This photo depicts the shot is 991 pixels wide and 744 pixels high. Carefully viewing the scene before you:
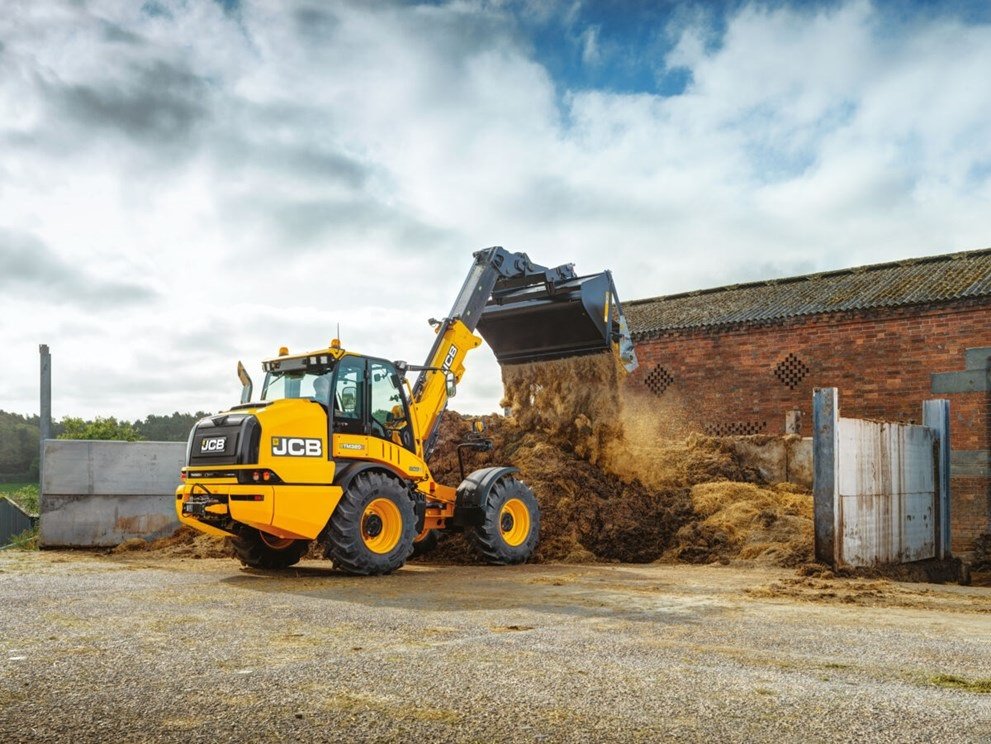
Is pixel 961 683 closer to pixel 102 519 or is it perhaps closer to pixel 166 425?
pixel 102 519

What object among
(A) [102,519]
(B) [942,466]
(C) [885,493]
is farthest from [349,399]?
(B) [942,466]

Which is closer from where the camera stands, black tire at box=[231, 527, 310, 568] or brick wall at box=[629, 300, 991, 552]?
black tire at box=[231, 527, 310, 568]

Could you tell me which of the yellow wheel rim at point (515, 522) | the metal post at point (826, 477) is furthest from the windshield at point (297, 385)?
the metal post at point (826, 477)

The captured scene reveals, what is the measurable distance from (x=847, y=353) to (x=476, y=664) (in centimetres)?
1647

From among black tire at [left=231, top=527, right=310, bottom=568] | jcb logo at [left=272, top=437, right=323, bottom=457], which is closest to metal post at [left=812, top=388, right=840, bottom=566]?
jcb logo at [left=272, top=437, right=323, bottom=457]

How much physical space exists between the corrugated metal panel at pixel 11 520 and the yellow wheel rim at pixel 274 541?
18282 mm

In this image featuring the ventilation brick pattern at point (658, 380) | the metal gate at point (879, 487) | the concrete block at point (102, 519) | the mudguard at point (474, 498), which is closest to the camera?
the metal gate at point (879, 487)

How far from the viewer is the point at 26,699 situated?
466 cm

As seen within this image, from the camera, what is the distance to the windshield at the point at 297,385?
10883mm

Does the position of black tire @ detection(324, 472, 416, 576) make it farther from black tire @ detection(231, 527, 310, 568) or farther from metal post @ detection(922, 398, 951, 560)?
metal post @ detection(922, 398, 951, 560)

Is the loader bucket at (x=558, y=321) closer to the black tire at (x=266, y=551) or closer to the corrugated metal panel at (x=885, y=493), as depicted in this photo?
the corrugated metal panel at (x=885, y=493)

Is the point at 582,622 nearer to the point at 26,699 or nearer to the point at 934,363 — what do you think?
the point at 26,699

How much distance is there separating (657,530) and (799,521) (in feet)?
7.16

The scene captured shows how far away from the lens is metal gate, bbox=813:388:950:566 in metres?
11.9
